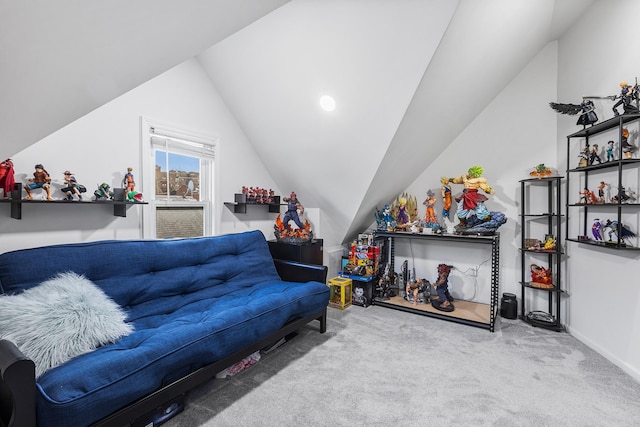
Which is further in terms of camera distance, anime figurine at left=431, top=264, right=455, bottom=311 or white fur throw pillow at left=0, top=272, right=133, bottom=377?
anime figurine at left=431, top=264, right=455, bottom=311

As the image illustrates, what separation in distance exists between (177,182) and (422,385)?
8.35ft

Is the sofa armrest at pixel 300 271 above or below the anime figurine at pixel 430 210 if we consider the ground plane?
below

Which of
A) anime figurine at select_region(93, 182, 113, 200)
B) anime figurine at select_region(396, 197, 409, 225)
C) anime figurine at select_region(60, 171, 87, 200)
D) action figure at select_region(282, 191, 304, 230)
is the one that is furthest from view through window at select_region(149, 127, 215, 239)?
anime figurine at select_region(396, 197, 409, 225)

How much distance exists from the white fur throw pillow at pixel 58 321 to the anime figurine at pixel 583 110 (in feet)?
11.2

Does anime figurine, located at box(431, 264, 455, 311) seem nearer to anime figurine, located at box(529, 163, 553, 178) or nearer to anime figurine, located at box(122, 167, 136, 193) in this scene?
anime figurine, located at box(529, 163, 553, 178)

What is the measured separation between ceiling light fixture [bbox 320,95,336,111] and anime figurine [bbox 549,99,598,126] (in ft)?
6.00

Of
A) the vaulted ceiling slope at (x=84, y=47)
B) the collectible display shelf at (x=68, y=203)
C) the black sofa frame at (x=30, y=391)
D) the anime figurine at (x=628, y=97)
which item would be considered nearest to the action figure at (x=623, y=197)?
the anime figurine at (x=628, y=97)

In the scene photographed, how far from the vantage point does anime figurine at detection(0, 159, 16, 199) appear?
5.46ft

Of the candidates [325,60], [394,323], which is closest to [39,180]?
[325,60]

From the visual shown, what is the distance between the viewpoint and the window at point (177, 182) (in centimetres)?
246

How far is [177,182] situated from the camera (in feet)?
8.96

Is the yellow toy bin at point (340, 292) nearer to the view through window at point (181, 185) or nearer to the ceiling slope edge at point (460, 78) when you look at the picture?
the ceiling slope edge at point (460, 78)

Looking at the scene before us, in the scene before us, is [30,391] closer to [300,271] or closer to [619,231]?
[300,271]

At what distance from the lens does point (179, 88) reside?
2.62 meters
